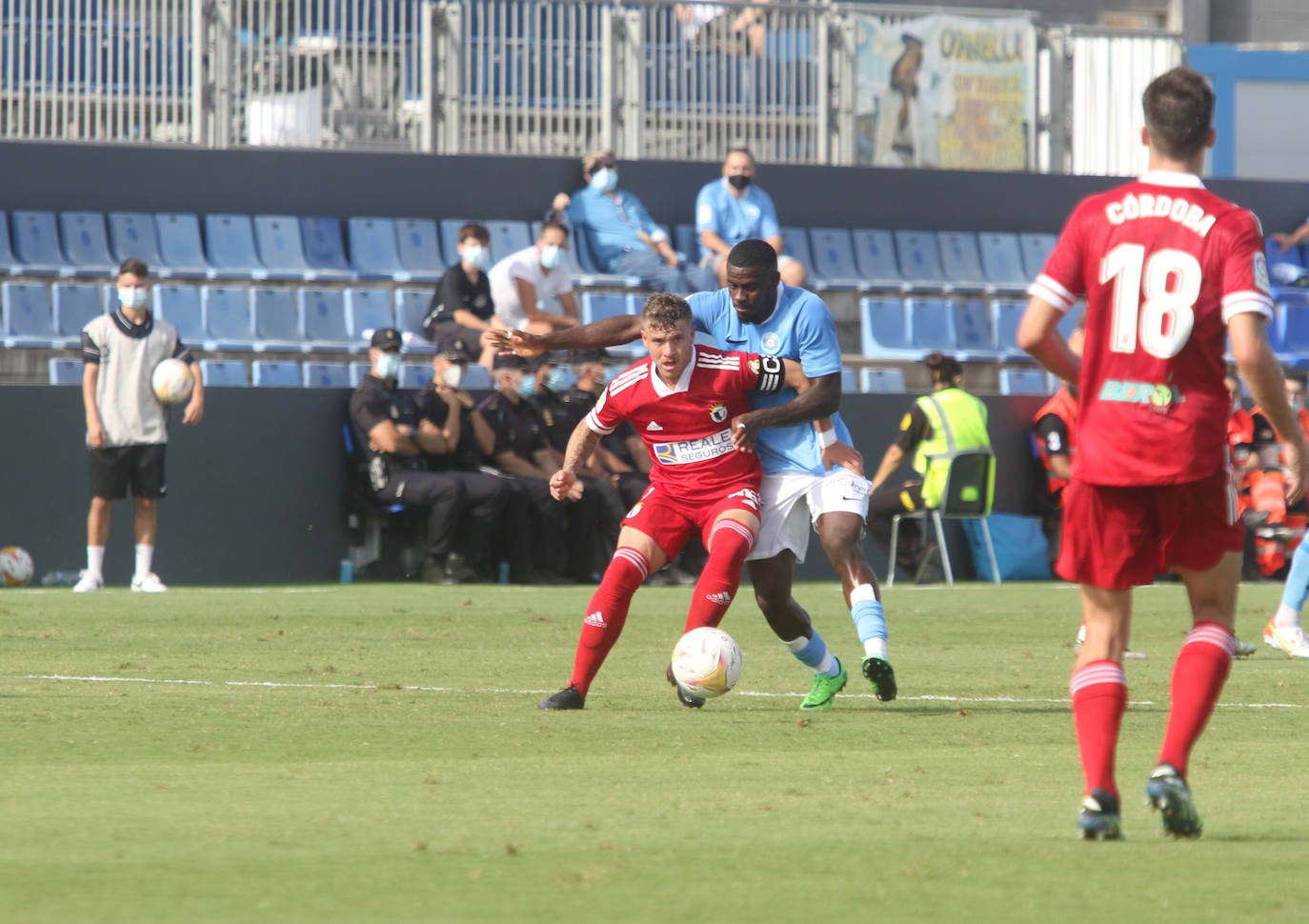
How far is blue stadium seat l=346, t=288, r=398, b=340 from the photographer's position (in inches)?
769

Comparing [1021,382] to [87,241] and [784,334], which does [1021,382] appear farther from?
[784,334]

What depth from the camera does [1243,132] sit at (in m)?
30.6

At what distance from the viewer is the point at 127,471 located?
52.4 feet

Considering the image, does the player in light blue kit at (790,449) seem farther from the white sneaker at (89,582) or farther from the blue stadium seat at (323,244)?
the blue stadium seat at (323,244)

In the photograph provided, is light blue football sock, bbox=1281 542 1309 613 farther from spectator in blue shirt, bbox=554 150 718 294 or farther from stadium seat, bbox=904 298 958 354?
stadium seat, bbox=904 298 958 354

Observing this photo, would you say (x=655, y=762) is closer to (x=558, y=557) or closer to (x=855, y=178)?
(x=558, y=557)

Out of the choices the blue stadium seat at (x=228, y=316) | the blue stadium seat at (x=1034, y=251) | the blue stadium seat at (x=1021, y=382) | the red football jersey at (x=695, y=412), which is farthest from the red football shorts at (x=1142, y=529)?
the blue stadium seat at (x=1034, y=251)

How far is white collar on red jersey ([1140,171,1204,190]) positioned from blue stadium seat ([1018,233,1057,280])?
58.4ft

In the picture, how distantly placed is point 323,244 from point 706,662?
13041 millimetres

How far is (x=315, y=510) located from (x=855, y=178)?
27.5 feet

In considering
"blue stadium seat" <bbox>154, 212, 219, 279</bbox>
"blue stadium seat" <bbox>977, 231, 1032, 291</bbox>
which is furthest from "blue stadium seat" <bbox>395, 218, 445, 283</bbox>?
"blue stadium seat" <bbox>977, 231, 1032, 291</bbox>

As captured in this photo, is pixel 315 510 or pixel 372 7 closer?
pixel 315 510

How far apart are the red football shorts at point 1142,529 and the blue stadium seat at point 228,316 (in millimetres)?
14381

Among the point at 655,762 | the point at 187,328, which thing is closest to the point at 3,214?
the point at 187,328
